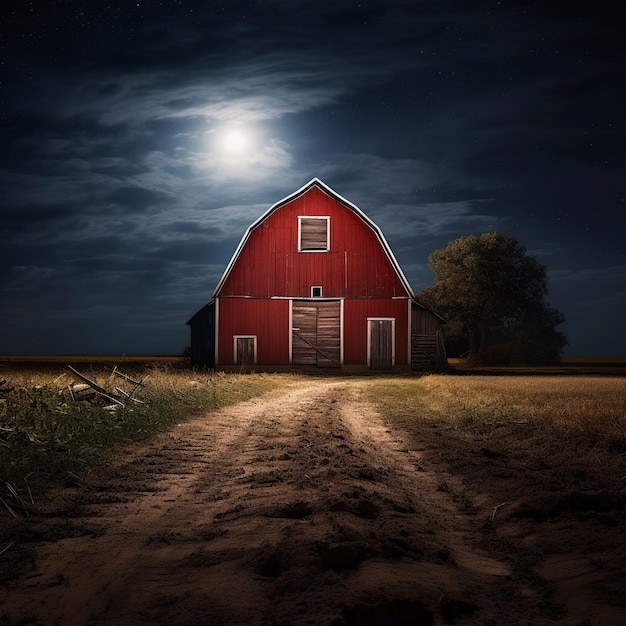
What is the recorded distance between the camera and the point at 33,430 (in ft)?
27.2

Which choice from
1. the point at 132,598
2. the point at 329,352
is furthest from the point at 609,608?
the point at 329,352

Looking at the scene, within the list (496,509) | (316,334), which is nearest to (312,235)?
(316,334)

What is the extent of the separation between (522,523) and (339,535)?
191cm

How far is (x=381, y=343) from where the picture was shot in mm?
32531

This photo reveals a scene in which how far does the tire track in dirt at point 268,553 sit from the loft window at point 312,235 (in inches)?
991

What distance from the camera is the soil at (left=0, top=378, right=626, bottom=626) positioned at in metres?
3.41

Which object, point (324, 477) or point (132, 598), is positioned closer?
point (132, 598)

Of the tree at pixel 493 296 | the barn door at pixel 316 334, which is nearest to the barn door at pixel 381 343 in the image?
the barn door at pixel 316 334

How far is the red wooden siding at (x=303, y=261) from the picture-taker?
32219mm

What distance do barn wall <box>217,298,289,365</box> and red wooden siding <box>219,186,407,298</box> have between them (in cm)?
55

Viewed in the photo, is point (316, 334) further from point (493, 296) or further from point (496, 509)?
point (496, 509)

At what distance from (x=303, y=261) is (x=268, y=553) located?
28.6 metres

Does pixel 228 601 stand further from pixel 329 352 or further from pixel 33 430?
pixel 329 352

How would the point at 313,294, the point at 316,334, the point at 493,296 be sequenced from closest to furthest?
the point at 313,294 < the point at 316,334 < the point at 493,296
